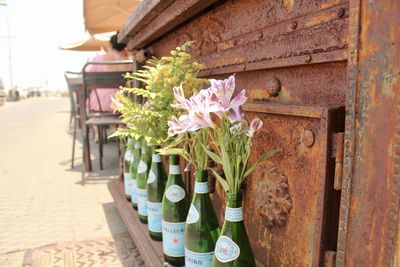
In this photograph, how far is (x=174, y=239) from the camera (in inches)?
52.3

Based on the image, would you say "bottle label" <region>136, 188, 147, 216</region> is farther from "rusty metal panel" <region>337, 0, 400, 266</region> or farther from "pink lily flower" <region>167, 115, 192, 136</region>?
"rusty metal panel" <region>337, 0, 400, 266</region>

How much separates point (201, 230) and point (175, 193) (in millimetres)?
282

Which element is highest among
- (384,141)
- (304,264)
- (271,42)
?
(271,42)

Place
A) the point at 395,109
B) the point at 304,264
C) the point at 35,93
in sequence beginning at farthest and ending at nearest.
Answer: the point at 35,93
the point at 304,264
the point at 395,109

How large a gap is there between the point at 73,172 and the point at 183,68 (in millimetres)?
3043

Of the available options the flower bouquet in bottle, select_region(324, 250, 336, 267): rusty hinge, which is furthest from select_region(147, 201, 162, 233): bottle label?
select_region(324, 250, 336, 267): rusty hinge

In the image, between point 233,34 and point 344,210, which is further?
point 233,34

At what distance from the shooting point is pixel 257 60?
108 centimetres

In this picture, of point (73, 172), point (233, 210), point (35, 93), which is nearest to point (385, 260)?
point (233, 210)

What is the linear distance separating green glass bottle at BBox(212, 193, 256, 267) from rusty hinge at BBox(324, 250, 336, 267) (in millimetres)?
236

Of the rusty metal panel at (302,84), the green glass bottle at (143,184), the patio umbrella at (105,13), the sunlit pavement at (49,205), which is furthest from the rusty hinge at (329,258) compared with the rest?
the patio umbrella at (105,13)

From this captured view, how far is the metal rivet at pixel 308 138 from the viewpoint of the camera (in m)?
0.85

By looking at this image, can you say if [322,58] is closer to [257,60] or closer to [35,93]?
[257,60]

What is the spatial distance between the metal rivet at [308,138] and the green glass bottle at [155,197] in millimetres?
871
